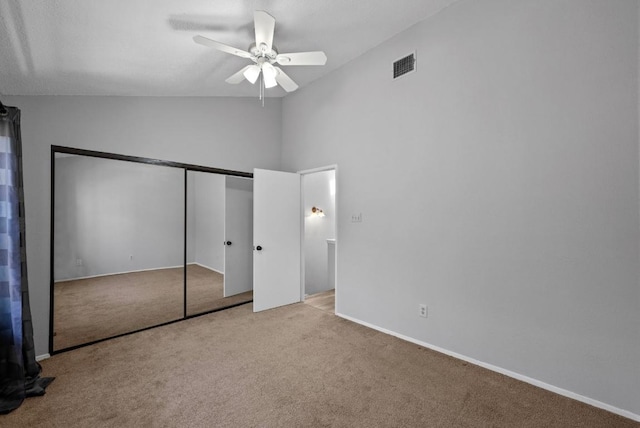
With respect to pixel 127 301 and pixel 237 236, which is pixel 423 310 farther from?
pixel 127 301

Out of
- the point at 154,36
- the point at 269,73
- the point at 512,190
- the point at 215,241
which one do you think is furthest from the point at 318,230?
the point at 154,36

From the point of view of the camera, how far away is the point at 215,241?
165 inches

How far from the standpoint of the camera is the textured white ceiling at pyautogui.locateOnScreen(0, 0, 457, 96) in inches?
68.4

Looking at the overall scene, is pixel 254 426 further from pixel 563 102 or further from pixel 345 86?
pixel 345 86

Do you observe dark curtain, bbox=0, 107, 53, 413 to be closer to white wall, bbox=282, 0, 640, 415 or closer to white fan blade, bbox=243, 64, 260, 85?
white fan blade, bbox=243, 64, 260, 85

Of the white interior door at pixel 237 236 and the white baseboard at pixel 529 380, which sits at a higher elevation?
the white interior door at pixel 237 236

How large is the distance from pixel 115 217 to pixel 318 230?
3666mm

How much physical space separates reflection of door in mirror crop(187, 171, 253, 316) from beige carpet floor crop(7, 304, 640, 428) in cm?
103

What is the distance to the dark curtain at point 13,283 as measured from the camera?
2.00m

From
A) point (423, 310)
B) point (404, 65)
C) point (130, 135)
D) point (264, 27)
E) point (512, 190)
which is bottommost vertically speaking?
point (423, 310)

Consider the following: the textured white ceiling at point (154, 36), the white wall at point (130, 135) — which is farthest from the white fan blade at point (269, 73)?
the white wall at point (130, 135)

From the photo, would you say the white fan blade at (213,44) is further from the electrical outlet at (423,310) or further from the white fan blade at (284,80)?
the electrical outlet at (423,310)

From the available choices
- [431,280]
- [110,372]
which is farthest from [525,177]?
[110,372]

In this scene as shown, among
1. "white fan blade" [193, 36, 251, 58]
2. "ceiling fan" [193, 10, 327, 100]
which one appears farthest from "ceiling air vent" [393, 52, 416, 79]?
"white fan blade" [193, 36, 251, 58]
